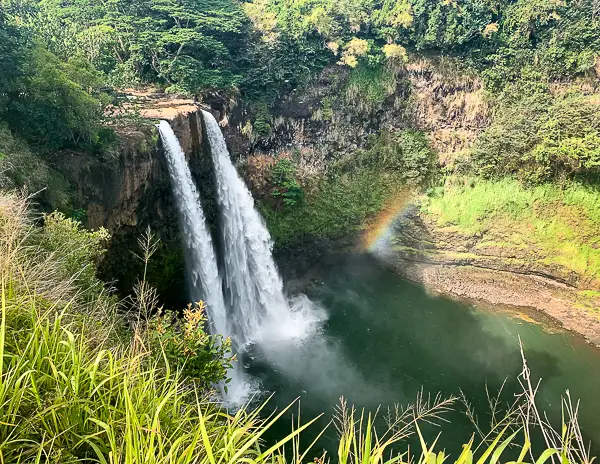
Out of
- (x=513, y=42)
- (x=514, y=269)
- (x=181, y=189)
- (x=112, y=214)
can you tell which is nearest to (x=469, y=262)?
(x=514, y=269)

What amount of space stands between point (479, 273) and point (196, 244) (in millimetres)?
11373

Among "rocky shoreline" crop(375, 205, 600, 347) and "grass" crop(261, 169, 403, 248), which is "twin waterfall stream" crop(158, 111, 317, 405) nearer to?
"grass" crop(261, 169, 403, 248)

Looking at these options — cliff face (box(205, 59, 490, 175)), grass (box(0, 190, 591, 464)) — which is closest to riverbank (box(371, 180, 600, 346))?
cliff face (box(205, 59, 490, 175))

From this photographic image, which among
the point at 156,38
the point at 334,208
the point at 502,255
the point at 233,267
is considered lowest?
the point at 502,255

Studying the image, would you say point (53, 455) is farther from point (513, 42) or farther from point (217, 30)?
point (513, 42)

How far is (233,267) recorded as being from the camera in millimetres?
13289

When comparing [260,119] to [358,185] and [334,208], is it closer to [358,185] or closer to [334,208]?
[334,208]

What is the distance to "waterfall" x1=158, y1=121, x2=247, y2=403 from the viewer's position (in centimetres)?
1097

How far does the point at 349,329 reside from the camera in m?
13.6

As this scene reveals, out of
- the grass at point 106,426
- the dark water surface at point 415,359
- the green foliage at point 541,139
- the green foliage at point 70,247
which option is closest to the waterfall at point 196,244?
the dark water surface at point 415,359

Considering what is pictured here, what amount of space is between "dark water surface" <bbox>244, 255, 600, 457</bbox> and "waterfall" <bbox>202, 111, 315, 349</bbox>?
3.05 ft

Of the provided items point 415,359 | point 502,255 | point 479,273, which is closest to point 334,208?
point 479,273

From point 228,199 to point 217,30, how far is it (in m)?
7.79

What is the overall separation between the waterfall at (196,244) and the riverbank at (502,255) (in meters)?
8.26
